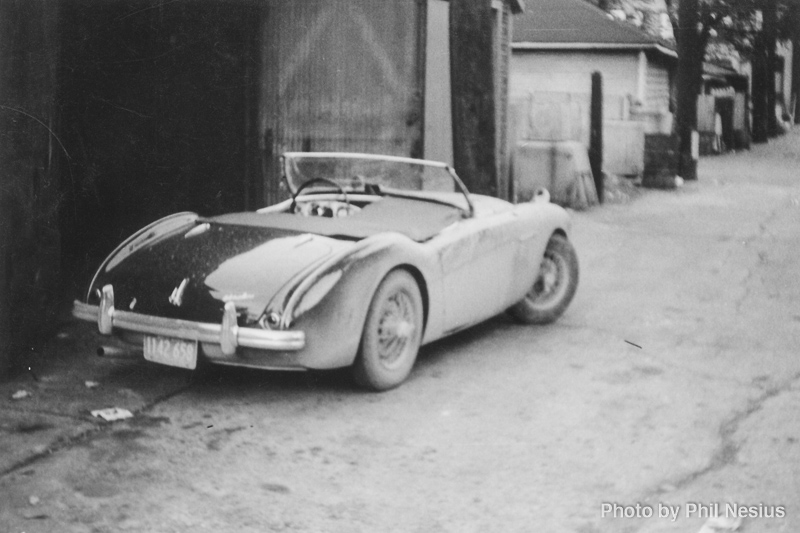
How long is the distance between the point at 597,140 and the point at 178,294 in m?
11.3

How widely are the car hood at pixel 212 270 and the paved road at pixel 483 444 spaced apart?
21.3 inches

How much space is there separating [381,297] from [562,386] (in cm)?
119

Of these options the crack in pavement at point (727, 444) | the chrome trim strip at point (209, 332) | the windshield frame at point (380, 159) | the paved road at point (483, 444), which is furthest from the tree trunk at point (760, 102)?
the chrome trim strip at point (209, 332)

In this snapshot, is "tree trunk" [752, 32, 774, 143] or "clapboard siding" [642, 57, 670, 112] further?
"tree trunk" [752, 32, 774, 143]

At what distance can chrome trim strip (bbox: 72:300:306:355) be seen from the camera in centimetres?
489

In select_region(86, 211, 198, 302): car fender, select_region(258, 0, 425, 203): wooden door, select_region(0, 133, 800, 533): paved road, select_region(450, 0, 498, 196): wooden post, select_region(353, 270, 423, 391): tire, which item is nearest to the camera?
select_region(0, 133, 800, 533): paved road

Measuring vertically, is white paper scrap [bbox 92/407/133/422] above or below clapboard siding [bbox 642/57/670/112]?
below

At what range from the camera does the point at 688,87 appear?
21.8 m

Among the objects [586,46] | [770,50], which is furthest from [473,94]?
[770,50]

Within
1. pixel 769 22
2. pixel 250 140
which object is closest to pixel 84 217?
pixel 250 140

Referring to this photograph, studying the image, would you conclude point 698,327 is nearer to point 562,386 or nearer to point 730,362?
point 730,362

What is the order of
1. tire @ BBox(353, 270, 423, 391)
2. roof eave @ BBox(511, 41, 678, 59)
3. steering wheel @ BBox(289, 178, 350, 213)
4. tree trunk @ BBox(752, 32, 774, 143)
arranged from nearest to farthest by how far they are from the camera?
tire @ BBox(353, 270, 423, 391) → steering wheel @ BBox(289, 178, 350, 213) → roof eave @ BBox(511, 41, 678, 59) → tree trunk @ BBox(752, 32, 774, 143)

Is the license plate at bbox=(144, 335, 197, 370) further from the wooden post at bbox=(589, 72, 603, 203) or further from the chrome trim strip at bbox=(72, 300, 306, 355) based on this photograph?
the wooden post at bbox=(589, 72, 603, 203)

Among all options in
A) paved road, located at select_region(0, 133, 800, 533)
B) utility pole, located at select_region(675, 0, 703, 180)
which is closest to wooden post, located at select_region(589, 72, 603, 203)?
utility pole, located at select_region(675, 0, 703, 180)
